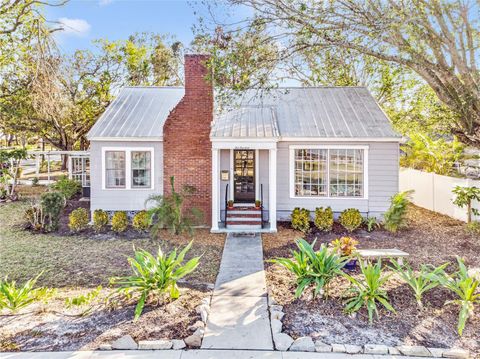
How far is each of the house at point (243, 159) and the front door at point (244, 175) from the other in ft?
0.12

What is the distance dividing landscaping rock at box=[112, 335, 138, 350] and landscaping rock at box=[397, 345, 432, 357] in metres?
3.51

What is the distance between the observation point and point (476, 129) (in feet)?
32.9

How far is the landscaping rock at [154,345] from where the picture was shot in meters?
4.39

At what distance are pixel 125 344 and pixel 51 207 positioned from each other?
27.1 ft

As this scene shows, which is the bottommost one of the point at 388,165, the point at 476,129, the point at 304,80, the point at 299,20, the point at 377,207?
the point at 377,207

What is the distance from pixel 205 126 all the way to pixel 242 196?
297 cm

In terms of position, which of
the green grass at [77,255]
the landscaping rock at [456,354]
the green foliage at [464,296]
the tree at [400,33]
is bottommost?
the landscaping rock at [456,354]

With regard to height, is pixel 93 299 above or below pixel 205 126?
below

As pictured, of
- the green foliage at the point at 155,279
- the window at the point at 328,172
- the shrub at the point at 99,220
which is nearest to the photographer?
the green foliage at the point at 155,279

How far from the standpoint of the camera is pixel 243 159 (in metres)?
12.4

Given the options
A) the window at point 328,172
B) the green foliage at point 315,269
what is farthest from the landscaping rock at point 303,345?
the window at point 328,172

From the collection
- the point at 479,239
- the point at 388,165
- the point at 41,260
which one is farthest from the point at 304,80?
the point at 41,260

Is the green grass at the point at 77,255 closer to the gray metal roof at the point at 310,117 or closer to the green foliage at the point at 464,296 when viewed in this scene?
the gray metal roof at the point at 310,117

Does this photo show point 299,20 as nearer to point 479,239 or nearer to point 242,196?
point 242,196
